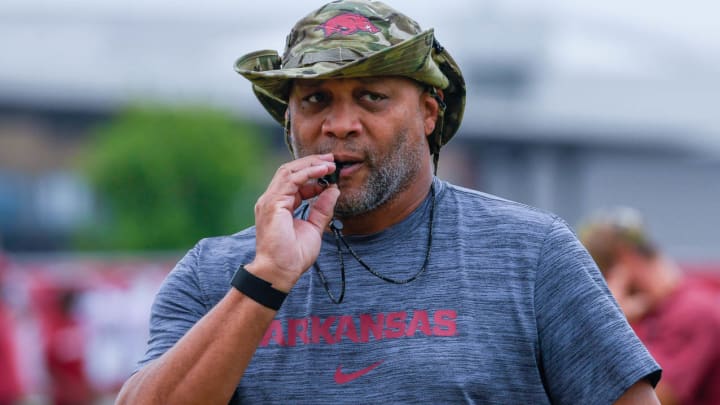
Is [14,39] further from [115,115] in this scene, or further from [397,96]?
[397,96]

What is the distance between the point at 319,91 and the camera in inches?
112

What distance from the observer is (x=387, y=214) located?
9.52 feet

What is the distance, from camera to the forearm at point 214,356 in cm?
260

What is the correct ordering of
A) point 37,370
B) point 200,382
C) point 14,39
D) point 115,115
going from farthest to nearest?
point 14,39 → point 115,115 → point 37,370 → point 200,382

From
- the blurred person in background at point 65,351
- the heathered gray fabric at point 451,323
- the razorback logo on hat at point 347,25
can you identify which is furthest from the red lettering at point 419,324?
the blurred person in background at point 65,351

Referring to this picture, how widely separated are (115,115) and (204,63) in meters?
14.5

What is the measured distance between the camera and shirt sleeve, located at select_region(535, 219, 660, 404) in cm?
264

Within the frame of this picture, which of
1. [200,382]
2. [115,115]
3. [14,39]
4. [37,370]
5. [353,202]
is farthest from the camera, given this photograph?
[14,39]

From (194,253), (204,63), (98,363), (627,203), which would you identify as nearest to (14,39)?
(204,63)

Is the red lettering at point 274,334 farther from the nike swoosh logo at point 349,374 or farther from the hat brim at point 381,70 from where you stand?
the hat brim at point 381,70

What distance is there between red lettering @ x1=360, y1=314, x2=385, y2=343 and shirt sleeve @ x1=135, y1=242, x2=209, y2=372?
15.2 inches

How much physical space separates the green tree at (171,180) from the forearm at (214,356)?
36.9 meters

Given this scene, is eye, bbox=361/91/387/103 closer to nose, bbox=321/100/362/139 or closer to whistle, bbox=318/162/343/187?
nose, bbox=321/100/362/139

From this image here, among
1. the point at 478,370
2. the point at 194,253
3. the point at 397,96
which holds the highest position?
the point at 397,96
